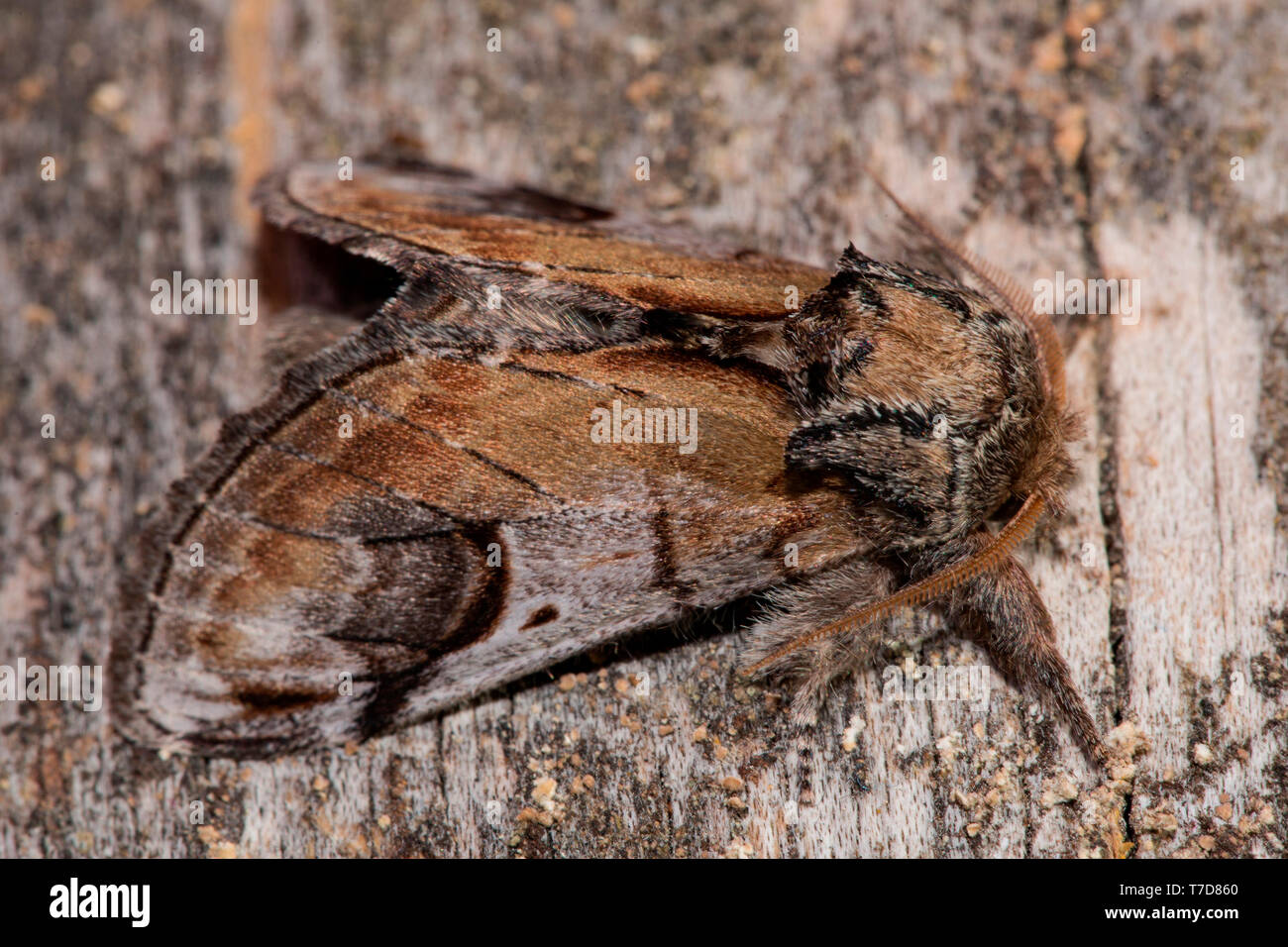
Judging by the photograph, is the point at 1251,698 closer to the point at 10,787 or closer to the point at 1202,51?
the point at 1202,51

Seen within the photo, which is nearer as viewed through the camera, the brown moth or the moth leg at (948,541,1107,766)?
the brown moth

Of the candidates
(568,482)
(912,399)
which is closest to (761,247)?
(912,399)

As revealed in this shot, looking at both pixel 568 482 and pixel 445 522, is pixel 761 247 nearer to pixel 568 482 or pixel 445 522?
pixel 568 482

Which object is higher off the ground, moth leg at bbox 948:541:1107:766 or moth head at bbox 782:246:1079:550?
moth head at bbox 782:246:1079:550

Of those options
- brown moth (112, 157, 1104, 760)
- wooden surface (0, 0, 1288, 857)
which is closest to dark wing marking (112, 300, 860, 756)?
brown moth (112, 157, 1104, 760)

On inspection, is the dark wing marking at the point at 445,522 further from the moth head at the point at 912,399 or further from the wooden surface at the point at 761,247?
the wooden surface at the point at 761,247

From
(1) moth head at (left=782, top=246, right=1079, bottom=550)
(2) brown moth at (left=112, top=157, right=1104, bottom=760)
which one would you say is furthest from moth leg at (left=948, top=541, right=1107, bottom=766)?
(1) moth head at (left=782, top=246, right=1079, bottom=550)

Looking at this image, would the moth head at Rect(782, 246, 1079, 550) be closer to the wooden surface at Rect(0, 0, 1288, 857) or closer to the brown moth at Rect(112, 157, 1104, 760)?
the brown moth at Rect(112, 157, 1104, 760)
